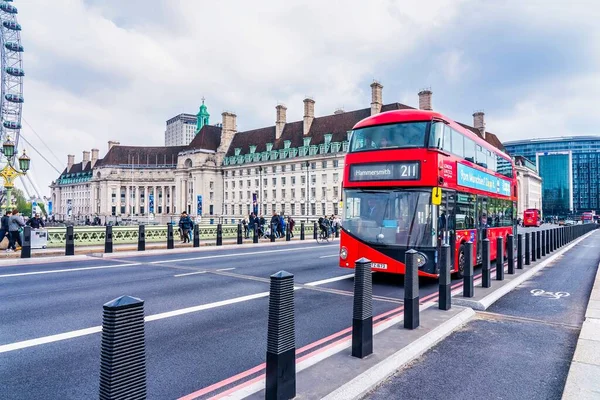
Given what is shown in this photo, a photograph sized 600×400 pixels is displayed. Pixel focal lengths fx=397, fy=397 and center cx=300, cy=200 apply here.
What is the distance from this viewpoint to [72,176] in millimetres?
153750

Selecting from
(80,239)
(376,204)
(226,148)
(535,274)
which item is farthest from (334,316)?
(226,148)

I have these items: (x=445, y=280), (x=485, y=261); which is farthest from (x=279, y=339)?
(x=485, y=261)

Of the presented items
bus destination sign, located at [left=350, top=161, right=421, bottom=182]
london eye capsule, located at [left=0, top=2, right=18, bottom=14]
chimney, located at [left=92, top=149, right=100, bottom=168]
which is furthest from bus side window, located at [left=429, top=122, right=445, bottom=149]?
chimney, located at [left=92, top=149, right=100, bottom=168]

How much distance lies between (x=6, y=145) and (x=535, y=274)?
2866cm

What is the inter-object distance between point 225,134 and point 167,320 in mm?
98620

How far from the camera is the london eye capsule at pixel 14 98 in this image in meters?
62.5

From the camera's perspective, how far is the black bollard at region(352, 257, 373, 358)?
182 inches

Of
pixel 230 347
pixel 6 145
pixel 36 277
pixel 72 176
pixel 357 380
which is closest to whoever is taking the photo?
pixel 357 380

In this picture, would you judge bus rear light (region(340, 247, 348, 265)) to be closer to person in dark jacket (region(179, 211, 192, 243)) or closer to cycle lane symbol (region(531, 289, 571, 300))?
cycle lane symbol (region(531, 289, 571, 300))

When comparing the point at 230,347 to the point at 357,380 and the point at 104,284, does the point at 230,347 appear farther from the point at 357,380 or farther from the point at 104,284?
the point at 104,284

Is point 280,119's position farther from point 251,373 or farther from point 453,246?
point 251,373

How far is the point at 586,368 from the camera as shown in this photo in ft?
14.6

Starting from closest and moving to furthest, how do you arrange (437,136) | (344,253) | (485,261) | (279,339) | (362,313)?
(279,339)
(362,313)
(485,261)
(437,136)
(344,253)

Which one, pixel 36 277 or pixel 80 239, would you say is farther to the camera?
pixel 80 239
